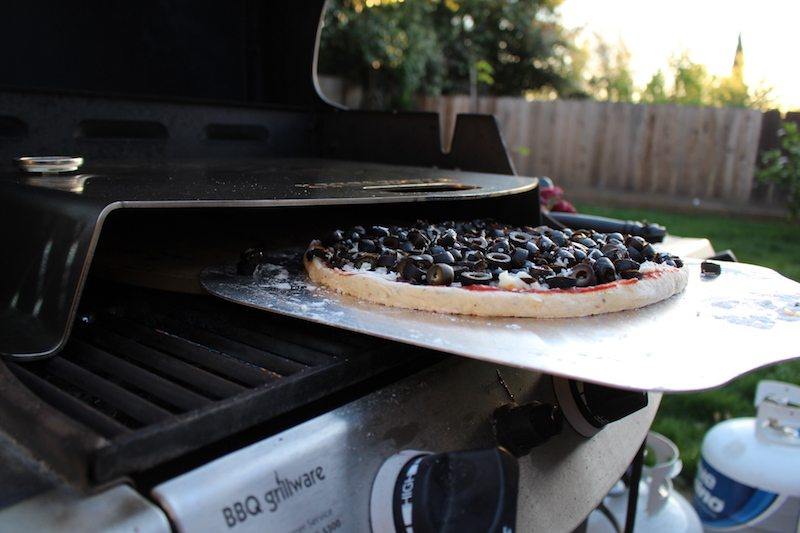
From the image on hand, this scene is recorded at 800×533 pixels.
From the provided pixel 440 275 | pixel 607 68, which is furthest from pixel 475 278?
pixel 607 68

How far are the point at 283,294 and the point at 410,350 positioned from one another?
0.96 ft

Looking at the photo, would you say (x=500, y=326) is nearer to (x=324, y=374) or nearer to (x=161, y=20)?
(x=324, y=374)

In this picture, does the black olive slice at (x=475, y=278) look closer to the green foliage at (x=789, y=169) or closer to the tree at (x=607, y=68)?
the green foliage at (x=789, y=169)

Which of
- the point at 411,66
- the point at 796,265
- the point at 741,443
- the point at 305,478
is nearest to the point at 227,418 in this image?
the point at 305,478

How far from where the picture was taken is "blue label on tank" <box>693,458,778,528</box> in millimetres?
2264

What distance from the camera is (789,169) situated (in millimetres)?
6914

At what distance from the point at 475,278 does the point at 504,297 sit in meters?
0.08

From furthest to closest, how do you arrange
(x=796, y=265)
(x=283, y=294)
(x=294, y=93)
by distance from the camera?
(x=796, y=265) → (x=294, y=93) → (x=283, y=294)

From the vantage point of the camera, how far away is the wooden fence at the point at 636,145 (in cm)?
812

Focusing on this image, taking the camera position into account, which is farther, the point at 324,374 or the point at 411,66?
the point at 411,66

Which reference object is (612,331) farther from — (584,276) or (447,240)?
(447,240)

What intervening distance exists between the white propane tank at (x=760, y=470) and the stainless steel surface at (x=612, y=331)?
1.18 metres

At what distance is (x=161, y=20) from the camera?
2.38 meters

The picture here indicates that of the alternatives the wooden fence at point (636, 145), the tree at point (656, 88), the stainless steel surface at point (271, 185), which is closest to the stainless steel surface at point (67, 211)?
the stainless steel surface at point (271, 185)
